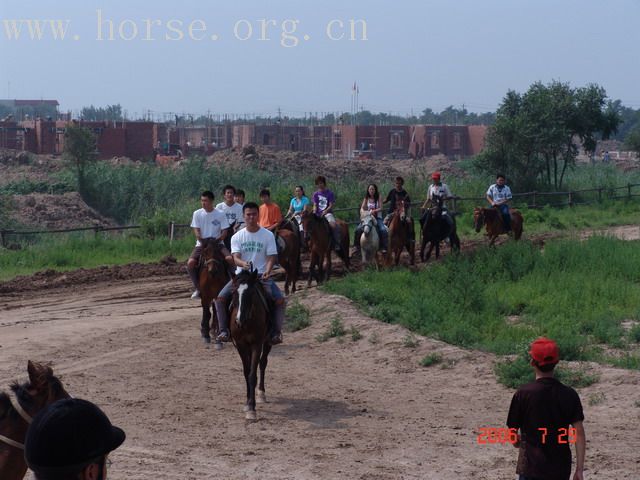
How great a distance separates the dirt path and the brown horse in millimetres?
1848

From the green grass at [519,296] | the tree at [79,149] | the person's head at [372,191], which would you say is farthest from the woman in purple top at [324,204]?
the tree at [79,149]

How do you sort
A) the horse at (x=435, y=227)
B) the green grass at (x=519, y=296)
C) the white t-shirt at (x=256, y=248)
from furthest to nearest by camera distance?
the horse at (x=435, y=227) → the green grass at (x=519, y=296) → the white t-shirt at (x=256, y=248)

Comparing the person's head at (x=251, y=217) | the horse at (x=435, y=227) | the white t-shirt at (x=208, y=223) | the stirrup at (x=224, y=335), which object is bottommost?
the stirrup at (x=224, y=335)

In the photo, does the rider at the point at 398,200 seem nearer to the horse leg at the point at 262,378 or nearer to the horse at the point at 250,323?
A: the horse leg at the point at 262,378

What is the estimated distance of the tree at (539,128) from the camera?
44094 mm

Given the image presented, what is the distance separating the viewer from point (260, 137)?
91500mm

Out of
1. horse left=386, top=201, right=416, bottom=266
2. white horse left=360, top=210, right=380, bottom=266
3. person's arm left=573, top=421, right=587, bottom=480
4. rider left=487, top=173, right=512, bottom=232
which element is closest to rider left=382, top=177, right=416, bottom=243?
horse left=386, top=201, right=416, bottom=266

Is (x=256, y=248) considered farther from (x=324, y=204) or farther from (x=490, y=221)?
(x=490, y=221)

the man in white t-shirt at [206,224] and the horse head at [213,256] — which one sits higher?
the man in white t-shirt at [206,224]

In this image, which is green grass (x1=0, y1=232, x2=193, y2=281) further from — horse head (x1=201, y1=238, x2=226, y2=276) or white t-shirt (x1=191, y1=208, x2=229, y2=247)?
horse head (x1=201, y1=238, x2=226, y2=276)

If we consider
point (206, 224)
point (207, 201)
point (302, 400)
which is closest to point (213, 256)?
point (206, 224)

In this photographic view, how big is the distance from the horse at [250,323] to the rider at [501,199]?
16536 mm

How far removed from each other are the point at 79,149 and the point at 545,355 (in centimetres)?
4288

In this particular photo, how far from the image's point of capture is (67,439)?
358 cm
